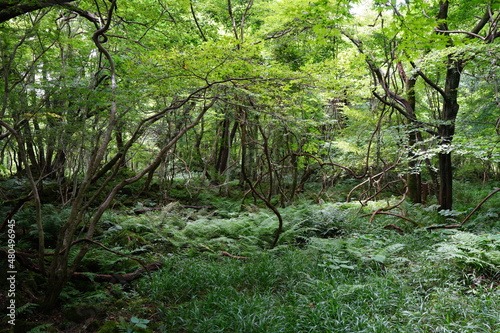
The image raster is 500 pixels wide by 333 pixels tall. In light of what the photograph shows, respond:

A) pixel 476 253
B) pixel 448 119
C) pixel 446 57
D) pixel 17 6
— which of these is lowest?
pixel 476 253

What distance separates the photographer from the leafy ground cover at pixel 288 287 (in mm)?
3475

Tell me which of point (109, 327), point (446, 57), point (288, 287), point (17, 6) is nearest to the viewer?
point (109, 327)

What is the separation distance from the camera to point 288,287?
450 centimetres

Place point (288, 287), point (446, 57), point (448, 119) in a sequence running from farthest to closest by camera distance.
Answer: point (448, 119) < point (446, 57) < point (288, 287)

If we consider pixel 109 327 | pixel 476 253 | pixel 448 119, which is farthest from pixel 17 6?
pixel 448 119

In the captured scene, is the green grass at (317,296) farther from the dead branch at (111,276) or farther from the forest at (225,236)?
the dead branch at (111,276)

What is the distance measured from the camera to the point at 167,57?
14.3ft

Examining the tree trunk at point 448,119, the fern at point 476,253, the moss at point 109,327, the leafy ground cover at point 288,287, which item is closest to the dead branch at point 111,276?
the leafy ground cover at point 288,287

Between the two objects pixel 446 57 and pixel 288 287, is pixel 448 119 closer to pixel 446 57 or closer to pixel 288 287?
pixel 446 57

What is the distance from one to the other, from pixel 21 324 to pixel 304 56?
10501 millimetres

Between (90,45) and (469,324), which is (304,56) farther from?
(469,324)

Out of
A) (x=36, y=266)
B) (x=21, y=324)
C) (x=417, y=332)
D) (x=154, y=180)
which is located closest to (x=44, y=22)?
(x=36, y=266)

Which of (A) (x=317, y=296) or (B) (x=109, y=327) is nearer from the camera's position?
(B) (x=109, y=327)

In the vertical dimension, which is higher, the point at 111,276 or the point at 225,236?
the point at 225,236
